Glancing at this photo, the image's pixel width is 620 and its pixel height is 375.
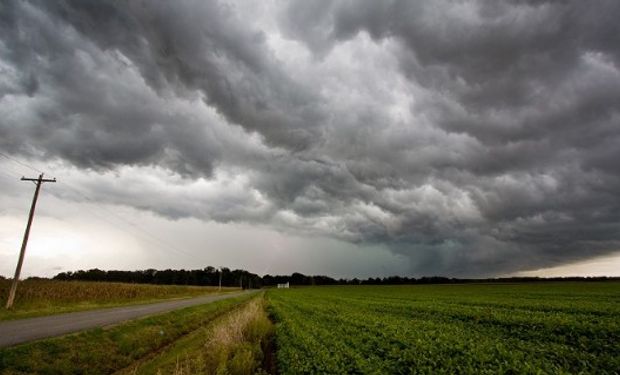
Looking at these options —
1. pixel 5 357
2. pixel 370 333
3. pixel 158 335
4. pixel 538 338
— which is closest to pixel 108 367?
pixel 5 357

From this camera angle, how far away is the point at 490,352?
10391 mm

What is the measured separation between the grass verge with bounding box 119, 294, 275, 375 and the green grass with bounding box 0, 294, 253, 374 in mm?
895

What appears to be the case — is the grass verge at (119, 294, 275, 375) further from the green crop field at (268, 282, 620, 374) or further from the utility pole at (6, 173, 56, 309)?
the utility pole at (6, 173, 56, 309)

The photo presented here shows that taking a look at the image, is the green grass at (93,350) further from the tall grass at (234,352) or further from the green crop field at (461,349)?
the green crop field at (461,349)

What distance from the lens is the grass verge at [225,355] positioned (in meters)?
11.4

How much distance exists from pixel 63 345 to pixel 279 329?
9521 millimetres

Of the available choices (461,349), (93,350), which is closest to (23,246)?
(93,350)

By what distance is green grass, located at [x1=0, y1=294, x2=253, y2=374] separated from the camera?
12250mm

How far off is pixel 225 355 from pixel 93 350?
687 cm

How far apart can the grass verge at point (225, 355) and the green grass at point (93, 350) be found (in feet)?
2.94

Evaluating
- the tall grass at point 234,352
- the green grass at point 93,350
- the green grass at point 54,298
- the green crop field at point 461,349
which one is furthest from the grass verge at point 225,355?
the green grass at point 54,298

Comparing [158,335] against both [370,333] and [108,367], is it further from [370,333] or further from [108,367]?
[370,333]

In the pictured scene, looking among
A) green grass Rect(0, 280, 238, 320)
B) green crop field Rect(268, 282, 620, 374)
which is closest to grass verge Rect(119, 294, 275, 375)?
green crop field Rect(268, 282, 620, 374)

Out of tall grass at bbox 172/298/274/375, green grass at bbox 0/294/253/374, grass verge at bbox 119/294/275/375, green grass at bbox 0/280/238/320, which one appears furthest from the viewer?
green grass at bbox 0/280/238/320
